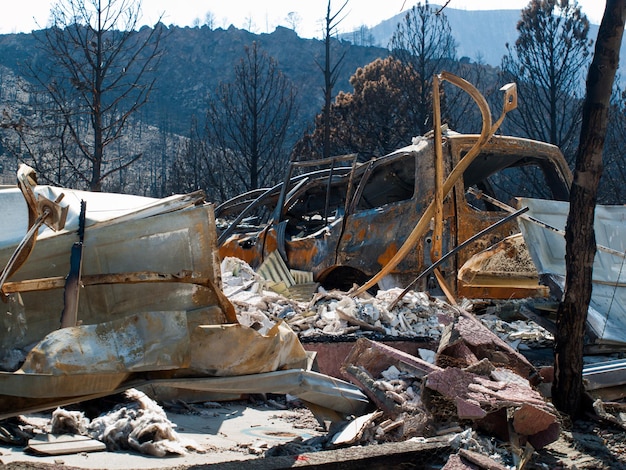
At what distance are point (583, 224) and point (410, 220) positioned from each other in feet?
12.9

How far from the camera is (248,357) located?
13.5ft

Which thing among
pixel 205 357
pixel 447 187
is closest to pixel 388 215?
pixel 447 187

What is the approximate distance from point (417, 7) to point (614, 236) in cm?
1771

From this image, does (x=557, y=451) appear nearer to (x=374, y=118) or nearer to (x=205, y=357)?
(x=205, y=357)

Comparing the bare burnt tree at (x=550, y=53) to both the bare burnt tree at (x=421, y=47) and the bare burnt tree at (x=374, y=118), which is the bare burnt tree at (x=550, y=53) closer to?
the bare burnt tree at (x=421, y=47)

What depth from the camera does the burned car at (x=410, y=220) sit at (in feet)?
26.3

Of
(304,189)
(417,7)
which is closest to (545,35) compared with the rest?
(417,7)

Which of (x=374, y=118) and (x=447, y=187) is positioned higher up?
(x=374, y=118)

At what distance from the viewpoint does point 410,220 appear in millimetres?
8812

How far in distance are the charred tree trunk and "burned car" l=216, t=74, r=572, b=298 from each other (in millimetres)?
2326

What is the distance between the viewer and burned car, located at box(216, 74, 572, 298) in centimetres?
803

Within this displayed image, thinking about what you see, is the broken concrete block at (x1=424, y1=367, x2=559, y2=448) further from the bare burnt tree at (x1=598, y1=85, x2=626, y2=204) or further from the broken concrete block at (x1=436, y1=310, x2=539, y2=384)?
the bare burnt tree at (x1=598, y1=85, x2=626, y2=204)

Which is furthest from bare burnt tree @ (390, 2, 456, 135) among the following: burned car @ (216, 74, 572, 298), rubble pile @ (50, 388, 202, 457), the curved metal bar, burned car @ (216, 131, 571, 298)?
rubble pile @ (50, 388, 202, 457)

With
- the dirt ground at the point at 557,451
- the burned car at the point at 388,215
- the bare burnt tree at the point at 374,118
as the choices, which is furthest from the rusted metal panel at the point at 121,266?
the bare burnt tree at the point at 374,118
